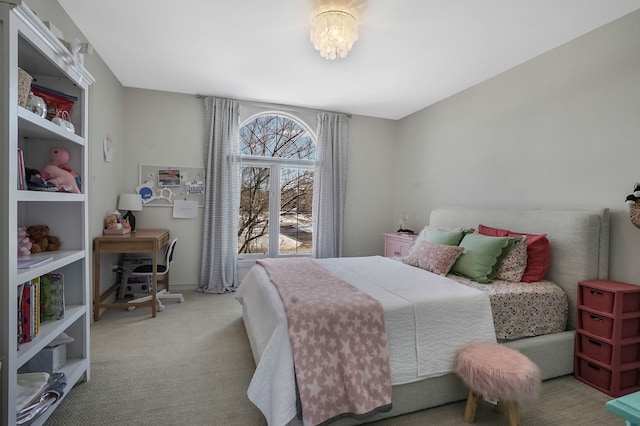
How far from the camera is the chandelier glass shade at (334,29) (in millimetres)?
2146

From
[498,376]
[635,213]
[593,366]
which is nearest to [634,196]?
[635,213]

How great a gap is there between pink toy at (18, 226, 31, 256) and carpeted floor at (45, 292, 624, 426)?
0.91 m

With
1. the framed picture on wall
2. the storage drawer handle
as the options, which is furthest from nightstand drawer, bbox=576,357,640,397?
the framed picture on wall

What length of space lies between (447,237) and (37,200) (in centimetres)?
296

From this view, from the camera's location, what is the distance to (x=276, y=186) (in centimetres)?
454

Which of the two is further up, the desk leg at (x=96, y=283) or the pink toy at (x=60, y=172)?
the pink toy at (x=60, y=172)

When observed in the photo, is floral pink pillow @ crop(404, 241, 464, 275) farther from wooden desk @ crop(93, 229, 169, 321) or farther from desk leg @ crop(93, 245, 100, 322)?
desk leg @ crop(93, 245, 100, 322)

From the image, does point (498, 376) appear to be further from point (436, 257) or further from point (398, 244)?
point (398, 244)

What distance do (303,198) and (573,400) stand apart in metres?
3.65

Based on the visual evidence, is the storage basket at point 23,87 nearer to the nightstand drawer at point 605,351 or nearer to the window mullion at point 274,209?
the window mullion at point 274,209

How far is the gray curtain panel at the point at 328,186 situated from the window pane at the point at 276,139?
10.0 inches

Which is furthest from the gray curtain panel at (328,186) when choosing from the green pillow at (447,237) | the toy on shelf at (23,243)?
the toy on shelf at (23,243)

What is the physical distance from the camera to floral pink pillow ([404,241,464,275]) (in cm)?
259

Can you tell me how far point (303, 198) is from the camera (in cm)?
472
